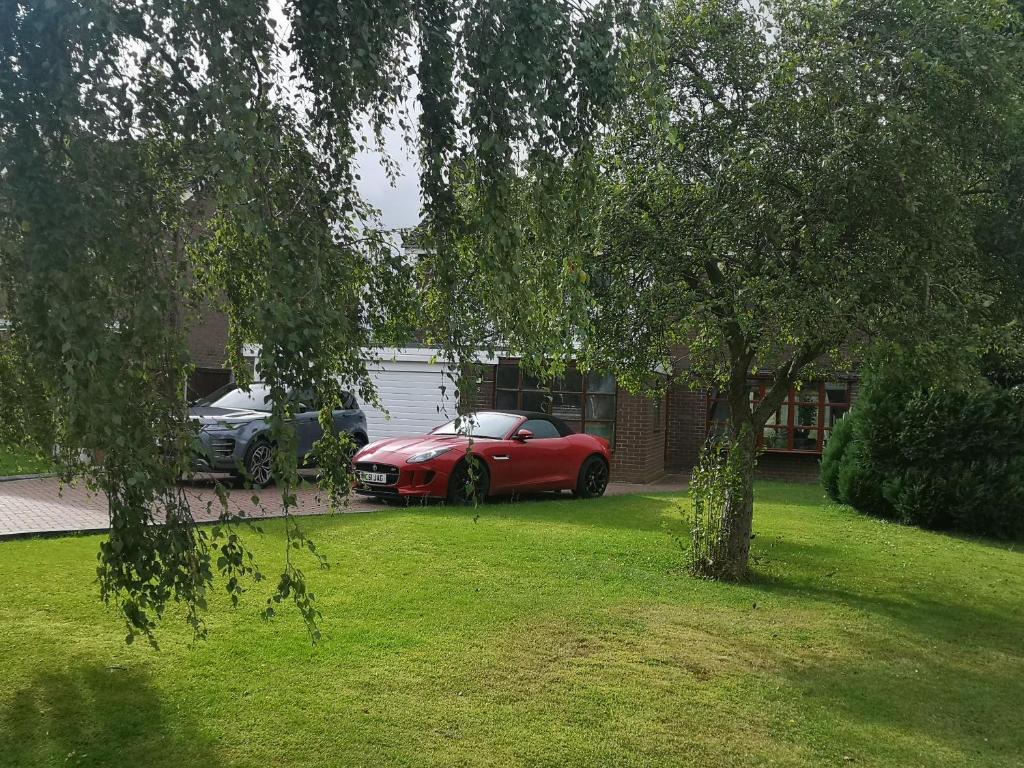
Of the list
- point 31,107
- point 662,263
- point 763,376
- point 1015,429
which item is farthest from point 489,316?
point 763,376

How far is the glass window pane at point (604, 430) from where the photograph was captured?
1839cm

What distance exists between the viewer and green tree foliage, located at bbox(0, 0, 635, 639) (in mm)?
2893

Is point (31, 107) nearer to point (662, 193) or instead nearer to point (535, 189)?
point (535, 189)

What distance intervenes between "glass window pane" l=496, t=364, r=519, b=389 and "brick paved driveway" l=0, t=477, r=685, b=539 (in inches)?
177

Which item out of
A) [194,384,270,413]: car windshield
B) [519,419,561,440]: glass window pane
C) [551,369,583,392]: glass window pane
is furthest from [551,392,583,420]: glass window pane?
[194,384,270,413]: car windshield

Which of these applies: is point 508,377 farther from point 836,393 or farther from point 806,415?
point 836,393

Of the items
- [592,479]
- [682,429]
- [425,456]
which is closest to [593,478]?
[592,479]

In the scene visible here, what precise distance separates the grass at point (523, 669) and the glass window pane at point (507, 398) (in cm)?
971

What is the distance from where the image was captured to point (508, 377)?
1895 centimetres

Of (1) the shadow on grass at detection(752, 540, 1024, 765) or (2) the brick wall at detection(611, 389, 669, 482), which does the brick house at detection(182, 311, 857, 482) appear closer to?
(2) the brick wall at detection(611, 389, 669, 482)

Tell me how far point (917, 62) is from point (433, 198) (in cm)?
436

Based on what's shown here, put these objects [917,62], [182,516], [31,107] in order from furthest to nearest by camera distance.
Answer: [917,62] → [182,516] → [31,107]

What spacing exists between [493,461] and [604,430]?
5905 mm

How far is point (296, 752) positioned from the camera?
4.24 metres
